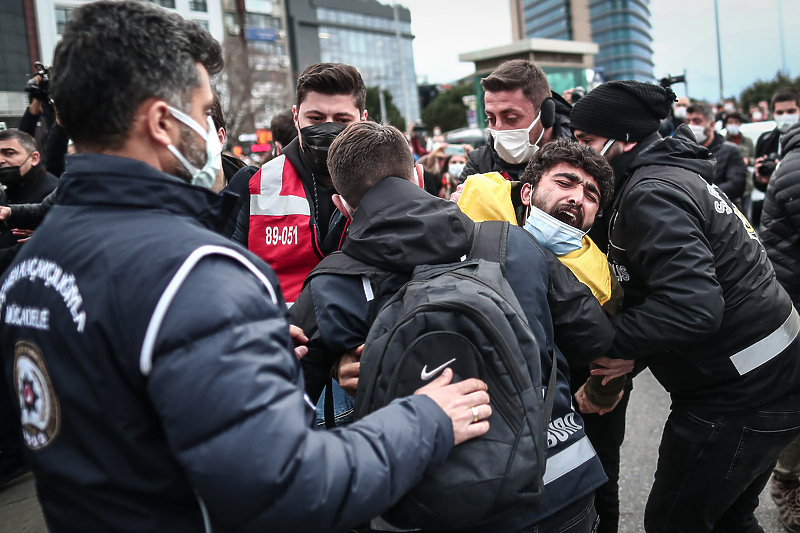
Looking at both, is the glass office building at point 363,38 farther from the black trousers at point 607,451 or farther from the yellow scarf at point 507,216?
the yellow scarf at point 507,216

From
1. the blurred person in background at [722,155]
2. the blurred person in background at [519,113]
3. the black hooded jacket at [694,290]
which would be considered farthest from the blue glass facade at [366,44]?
the black hooded jacket at [694,290]

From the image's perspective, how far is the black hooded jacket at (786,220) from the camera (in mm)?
3281

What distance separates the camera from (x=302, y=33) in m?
80.1

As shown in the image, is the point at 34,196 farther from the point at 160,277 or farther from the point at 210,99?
the point at 160,277

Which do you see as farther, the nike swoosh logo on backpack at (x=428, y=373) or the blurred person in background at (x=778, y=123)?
the blurred person in background at (x=778, y=123)

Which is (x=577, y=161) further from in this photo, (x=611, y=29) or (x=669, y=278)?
(x=611, y=29)

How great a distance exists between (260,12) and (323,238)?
63.4 metres

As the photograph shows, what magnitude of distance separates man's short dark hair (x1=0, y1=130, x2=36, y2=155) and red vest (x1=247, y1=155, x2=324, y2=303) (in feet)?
10.6

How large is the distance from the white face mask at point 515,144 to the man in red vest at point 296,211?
1067 millimetres

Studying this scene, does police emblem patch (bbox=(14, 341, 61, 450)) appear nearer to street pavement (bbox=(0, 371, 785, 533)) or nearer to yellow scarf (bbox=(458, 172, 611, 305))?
yellow scarf (bbox=(458, 172, 611, 305))

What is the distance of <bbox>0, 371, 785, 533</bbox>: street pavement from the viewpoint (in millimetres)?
3197

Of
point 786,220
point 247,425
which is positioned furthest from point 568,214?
point 786,220

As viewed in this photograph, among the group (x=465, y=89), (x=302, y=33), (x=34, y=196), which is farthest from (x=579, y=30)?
(x=34, y=196)

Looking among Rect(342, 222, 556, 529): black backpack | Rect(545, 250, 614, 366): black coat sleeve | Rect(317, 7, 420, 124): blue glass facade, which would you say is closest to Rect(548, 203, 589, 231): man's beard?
Rect(545, 250, 614, 366): black coat sleeve
